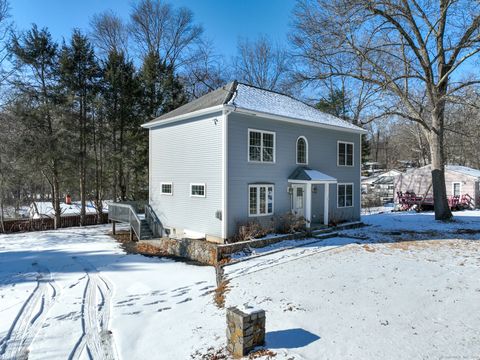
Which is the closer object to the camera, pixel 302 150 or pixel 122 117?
pixel 302 150

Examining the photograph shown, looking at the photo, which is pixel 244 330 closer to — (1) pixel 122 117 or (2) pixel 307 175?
(2) pixel 307 175

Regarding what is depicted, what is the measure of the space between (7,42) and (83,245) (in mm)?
13273

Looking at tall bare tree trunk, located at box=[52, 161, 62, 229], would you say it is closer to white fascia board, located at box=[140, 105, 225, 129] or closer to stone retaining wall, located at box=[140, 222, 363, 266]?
white fascia board, located at box=[140, 105, 225, 129]

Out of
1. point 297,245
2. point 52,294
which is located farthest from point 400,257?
point 52,294

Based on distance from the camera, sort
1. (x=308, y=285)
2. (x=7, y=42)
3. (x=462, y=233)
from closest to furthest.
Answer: (x=308, y=285) < (x=462, y=233) < (x=7, y=42)

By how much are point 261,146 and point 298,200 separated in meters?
3.19

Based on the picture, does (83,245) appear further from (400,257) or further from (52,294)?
(400,257)

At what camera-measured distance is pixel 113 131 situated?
22906 mm

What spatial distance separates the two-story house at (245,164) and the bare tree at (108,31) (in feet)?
51.5

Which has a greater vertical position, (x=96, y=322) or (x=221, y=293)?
(x=221, y=293)

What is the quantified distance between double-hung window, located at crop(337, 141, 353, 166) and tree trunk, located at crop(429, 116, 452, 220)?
14.5ft

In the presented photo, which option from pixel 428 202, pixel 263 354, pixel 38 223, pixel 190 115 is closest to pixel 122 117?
pixel 38 223

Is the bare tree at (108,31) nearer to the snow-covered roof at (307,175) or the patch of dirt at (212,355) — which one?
the snow-covered roof at (307,175)

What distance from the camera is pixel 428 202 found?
78.7ft
